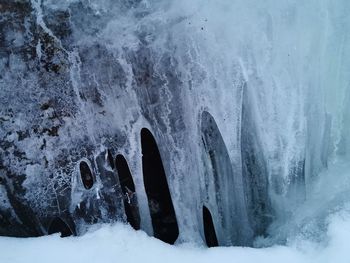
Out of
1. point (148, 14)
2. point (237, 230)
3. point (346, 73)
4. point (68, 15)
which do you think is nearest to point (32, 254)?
point (237, 230)

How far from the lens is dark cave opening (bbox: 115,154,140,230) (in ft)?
5.40

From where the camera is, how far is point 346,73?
5.46ft

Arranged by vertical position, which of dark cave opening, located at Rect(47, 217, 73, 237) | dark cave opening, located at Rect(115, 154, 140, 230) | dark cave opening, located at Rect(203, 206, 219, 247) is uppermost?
dark cave opening, located at Rect(115, 154, 140, 230)

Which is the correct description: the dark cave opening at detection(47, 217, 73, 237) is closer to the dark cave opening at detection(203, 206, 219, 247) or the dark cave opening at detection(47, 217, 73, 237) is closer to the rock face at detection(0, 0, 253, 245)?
the rock face at detection(0, 0, 253, 245)

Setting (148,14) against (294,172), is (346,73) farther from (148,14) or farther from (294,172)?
(148,14)

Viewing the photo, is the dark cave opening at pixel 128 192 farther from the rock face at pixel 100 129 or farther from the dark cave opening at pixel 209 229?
the dark cave opening at pixel 209 229

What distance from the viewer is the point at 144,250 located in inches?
60.1

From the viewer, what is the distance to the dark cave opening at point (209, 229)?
1.67 metres

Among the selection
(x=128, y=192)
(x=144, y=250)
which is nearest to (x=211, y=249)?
(x=144, y=250)

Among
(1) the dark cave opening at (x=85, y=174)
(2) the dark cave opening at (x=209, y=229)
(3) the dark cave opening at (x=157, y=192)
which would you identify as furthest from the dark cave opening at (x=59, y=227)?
Answer: (2) the dark cave opening at (x=209, y=229)

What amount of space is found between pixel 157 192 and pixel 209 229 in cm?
31

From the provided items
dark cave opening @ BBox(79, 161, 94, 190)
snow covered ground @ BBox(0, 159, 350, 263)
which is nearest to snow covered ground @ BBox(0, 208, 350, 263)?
snow covered ground @ BBox(0, 159, 350, 263)

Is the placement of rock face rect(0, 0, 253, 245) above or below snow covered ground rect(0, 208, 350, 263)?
above

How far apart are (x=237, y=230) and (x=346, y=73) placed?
3.01 ft
